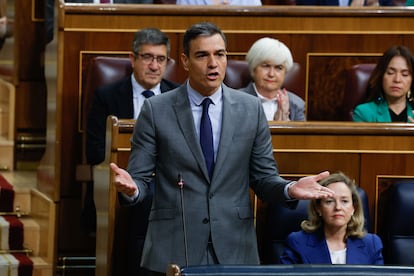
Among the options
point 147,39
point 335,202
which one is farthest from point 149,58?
point 335,202

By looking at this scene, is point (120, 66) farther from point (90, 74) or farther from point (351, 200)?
point (351, 200)

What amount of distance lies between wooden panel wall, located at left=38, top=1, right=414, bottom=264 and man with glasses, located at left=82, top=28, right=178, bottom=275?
6.5 inches

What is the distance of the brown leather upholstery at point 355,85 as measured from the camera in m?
3.32

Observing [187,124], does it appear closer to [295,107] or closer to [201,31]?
[201,31]

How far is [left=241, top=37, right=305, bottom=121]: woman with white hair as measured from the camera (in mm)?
3141

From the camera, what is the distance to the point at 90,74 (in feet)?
10.5

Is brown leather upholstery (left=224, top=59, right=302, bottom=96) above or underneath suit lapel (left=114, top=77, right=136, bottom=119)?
above

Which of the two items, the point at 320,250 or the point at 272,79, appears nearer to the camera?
the point at 320,250

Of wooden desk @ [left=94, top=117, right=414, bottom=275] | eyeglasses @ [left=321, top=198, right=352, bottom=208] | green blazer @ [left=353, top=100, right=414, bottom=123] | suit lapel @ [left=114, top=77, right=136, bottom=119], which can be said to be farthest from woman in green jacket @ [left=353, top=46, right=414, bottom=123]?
eyeglasses @ [left=321, top=198, right=352, bottom=208]

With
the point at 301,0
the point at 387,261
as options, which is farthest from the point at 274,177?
the point at 301,0

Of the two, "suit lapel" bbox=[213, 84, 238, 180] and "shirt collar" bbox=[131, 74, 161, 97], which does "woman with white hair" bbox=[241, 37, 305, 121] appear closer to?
"shirt collar" bbox=[131, 74, 161, 97]

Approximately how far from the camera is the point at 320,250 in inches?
96.0

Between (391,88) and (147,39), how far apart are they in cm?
67

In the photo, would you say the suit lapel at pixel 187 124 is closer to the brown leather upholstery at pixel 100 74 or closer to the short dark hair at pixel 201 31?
the short dark hair at pixel 201 31
